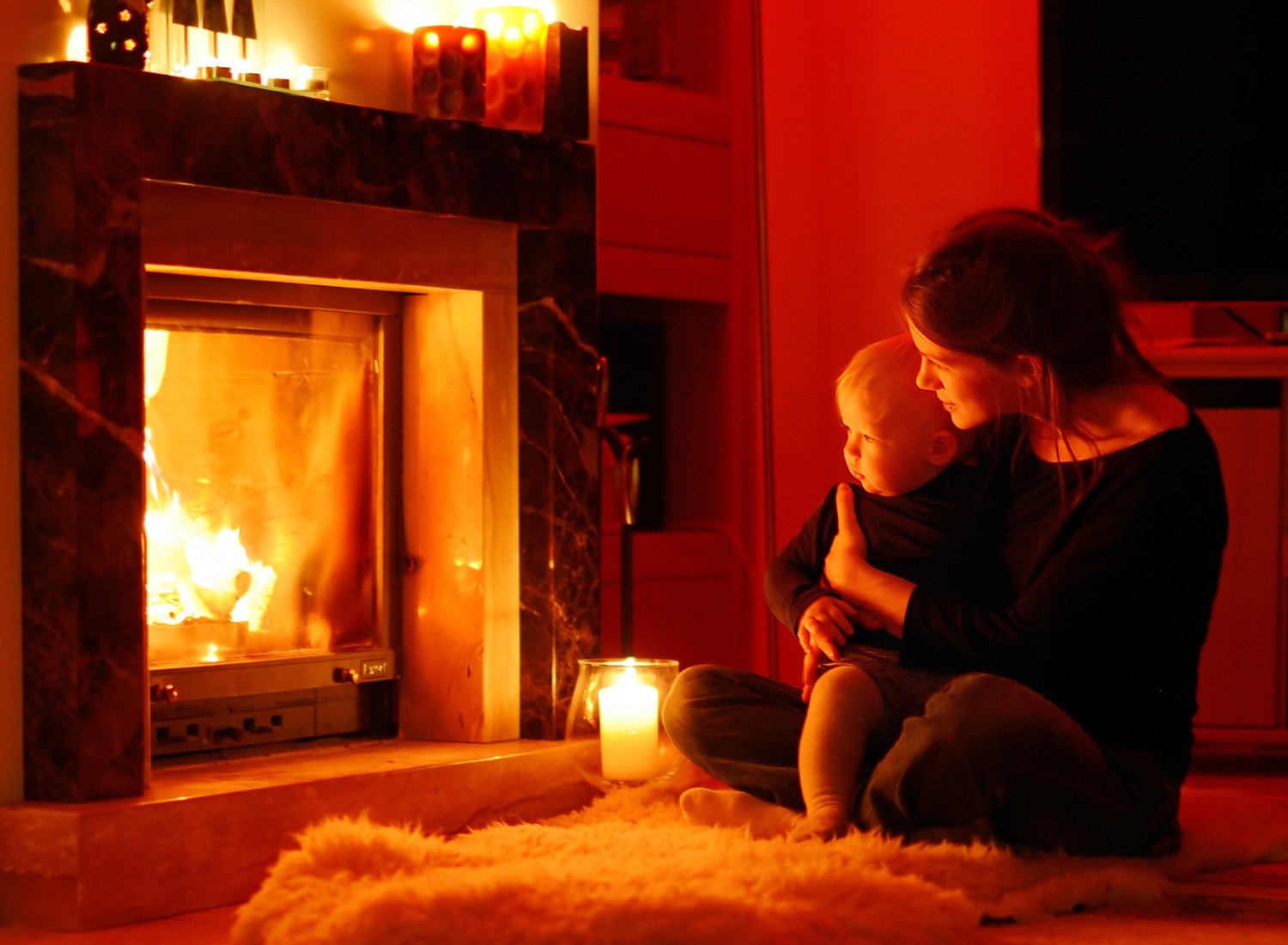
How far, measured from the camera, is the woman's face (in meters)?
1.89


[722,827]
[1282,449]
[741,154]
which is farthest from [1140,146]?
[722,827]

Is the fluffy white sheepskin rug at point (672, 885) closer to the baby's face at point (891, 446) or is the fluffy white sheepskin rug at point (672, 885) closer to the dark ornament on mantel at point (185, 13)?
the baby's face at point (891, 446)

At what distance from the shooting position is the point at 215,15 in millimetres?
2111

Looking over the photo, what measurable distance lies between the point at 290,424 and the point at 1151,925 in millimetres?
1326

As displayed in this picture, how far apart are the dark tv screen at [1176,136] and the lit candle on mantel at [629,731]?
1.27m

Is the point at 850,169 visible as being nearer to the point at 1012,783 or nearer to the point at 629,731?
the point at 629,731

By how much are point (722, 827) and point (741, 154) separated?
1983mm

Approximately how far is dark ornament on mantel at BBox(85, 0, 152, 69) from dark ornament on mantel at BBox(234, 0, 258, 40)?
16cm

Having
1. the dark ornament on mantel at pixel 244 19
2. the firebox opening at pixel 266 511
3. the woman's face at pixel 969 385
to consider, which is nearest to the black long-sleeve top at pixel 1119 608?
the woman's face at pixel 969 385

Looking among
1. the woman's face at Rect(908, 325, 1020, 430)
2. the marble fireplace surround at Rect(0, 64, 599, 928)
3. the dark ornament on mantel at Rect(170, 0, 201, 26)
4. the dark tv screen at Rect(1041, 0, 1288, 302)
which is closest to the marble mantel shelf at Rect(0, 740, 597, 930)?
the marble fireplace surround at Rect(0, 64, 599, 928)

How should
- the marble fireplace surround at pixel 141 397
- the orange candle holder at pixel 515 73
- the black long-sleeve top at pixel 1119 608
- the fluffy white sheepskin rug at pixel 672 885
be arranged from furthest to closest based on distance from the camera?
the orange candle holder at pixel 515 73, the marble fireplace surround at pixel 141 397, the black long-sleeve top at pixel 1119 608, the fluffy white sheepskin rug at pixel 672 885

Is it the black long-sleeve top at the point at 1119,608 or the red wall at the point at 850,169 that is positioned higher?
the red wall at the point at 850,169

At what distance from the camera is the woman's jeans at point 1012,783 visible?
1.76 m

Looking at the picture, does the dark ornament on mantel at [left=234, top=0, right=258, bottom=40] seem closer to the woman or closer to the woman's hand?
the woman
